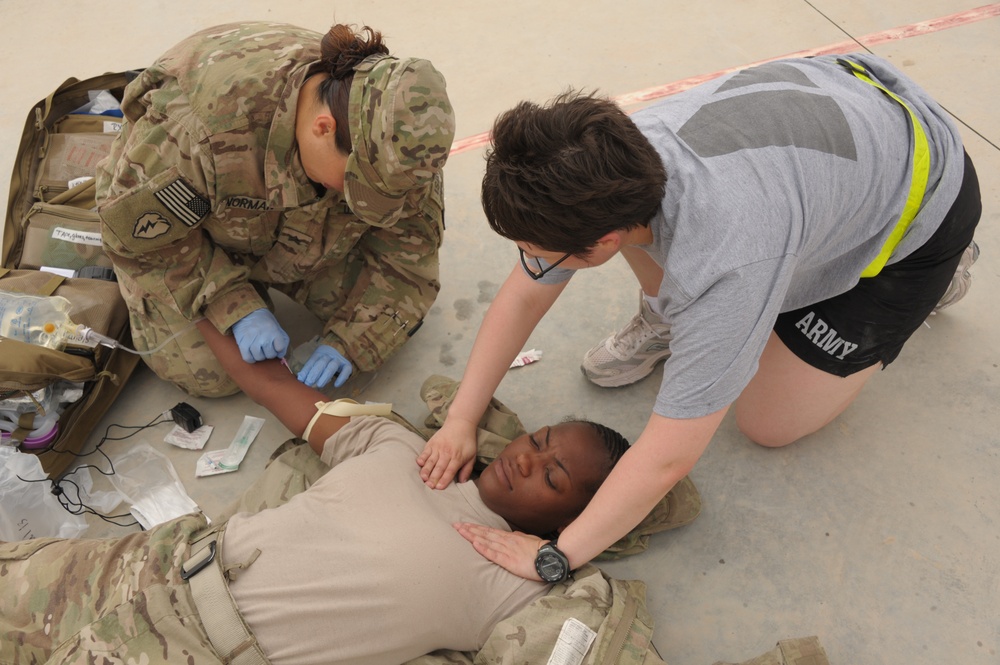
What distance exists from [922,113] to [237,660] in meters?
1.97

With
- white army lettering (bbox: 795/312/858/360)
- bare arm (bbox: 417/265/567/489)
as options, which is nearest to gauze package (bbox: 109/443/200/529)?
bare arm (bbox: 417/265/567/489)

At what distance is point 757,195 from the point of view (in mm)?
1453

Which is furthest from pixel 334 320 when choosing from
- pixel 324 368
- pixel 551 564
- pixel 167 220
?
pixel 551 564

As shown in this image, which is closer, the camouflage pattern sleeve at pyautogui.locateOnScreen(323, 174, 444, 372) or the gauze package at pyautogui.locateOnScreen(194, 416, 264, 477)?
the gauze package at pyautogui.locateOnScreen(194, 416, 264, 477)

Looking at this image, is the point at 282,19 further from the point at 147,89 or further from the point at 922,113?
the point at 922,113

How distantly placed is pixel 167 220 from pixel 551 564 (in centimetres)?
142

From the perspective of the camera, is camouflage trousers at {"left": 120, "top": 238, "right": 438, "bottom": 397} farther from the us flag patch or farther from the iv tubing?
the us flag patch

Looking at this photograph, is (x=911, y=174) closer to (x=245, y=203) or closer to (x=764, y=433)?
(x=764, y=433)

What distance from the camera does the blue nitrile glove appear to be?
2.38 metres

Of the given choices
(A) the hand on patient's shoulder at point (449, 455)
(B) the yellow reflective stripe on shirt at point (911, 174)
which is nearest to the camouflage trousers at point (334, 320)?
(A) the hand on patient's shoulder at point (449, 455)

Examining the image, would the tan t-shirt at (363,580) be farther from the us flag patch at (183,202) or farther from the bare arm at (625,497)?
the us flag patch at (183,202)

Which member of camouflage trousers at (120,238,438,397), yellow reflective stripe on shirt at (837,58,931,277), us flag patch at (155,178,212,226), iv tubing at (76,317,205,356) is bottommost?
camouflage trousers at (120,238,438,397)

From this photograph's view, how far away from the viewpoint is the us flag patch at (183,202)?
2.14 m

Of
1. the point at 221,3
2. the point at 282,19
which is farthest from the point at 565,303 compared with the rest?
the point at 221,3
